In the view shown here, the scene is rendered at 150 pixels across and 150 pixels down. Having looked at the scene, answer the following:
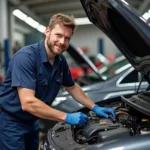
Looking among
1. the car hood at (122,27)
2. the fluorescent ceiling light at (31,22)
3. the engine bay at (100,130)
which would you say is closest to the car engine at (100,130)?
the engine bay at (100,130)

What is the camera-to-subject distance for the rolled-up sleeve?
6.97ft

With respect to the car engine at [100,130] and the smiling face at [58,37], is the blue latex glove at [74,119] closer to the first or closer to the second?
the car engine at [100,130]

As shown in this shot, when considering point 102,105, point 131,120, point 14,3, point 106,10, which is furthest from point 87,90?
point 14,3

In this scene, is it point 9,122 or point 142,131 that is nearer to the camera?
point 142,131

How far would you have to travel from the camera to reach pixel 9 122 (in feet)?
7.66

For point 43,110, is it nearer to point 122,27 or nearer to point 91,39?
point 122,27

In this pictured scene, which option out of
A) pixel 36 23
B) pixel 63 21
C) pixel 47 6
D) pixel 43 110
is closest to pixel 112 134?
pixel 43 110

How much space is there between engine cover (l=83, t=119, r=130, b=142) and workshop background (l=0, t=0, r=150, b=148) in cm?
347

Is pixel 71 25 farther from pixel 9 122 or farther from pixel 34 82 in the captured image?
pixel 9 122

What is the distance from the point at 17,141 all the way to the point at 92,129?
697mm

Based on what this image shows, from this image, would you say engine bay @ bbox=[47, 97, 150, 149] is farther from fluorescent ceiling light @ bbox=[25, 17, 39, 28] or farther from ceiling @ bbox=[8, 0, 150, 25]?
fluorescent ceiling light @ bbox=[25, 17, 39, 28]

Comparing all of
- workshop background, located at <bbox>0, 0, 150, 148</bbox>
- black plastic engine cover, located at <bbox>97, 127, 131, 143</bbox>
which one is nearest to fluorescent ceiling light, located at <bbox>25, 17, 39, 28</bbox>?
workshop background, located at <bbox>0, 0, 150, 148</bbox>

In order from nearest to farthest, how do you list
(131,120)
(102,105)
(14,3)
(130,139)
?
(130,139) < (131,120) < (102,105) < (14,3)

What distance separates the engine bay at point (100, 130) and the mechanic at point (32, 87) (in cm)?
10
